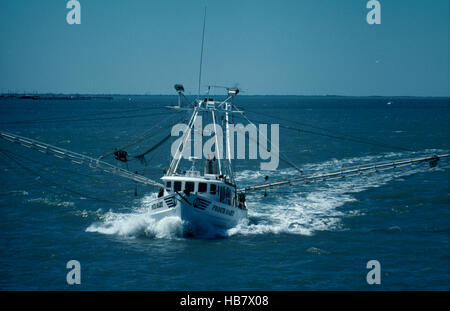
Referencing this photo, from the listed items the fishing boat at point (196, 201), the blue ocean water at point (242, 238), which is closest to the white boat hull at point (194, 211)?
the fishing boat at point (196, 201)

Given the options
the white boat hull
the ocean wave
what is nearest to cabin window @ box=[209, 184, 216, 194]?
the white boat hull

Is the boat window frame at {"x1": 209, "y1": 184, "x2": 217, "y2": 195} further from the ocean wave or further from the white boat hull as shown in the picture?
the ocean wave

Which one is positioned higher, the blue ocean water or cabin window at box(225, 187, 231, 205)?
cabin window at box(225, 187, 231, 205)

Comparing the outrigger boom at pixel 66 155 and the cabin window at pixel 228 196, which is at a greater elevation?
the outrigger boom at pixel 66 155

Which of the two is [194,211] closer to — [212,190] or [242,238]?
[212,190]

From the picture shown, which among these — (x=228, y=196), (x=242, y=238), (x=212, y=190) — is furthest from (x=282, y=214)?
(x=212, y=190)

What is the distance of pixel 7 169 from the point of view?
7119 cm

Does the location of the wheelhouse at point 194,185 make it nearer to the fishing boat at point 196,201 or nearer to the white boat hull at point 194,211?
the fishing boat at point 196,201

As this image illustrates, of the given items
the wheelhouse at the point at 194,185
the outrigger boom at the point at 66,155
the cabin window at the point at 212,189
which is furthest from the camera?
the cabin window at the point at 212,189
